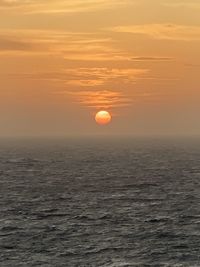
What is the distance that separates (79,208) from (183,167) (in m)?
74.9

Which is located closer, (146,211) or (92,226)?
(92,226)

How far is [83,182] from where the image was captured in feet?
340

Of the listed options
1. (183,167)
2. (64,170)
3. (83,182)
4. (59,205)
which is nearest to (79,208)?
(59,205)

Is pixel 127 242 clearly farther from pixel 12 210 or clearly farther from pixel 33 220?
pixel 12 210

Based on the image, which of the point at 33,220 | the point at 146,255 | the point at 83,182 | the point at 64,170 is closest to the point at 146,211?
the point at 33,220

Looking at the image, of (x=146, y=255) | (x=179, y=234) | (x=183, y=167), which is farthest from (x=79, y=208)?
(x=183, y=167)

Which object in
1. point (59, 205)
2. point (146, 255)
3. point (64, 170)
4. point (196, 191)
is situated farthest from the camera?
point (64, 170)

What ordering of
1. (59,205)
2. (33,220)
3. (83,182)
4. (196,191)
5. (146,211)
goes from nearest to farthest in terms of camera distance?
(33,220)
(146,211)
(59,205)
(196,191)
(83,182)

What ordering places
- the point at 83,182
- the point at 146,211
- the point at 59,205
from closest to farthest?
1. the point at 146,211
2. the point at 59,205
3. the point at 83,182

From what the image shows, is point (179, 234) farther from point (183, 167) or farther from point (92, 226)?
point (183, 167)

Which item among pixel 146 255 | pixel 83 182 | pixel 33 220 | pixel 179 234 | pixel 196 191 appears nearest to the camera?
pixel 146 255

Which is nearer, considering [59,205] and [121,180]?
[59,205]

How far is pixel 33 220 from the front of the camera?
6284cm

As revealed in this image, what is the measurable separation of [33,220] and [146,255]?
63.9 feet
